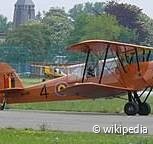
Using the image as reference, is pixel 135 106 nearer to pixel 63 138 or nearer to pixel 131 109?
pixel 131 109

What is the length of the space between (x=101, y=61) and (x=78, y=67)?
0.98m

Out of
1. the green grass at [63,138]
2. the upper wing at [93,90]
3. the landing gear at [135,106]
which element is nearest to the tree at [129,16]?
the upper wing at [93,90]

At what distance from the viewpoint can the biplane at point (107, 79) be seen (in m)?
25.4

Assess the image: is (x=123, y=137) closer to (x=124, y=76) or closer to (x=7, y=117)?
(x=7, y=117)

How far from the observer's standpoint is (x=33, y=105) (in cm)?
3102

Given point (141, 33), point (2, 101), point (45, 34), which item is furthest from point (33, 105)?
point (141, 33)

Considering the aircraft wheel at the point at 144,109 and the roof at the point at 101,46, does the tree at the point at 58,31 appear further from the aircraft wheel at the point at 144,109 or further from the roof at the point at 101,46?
the aircraft wheel at the point at 144,109

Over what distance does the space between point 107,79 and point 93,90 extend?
889 millimetres

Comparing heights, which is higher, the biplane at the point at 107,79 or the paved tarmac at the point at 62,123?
the biplane at the point at 107,79

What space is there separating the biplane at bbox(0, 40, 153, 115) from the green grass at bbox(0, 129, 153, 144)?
954 cm

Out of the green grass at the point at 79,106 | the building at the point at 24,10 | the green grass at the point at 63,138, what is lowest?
the green grass at the point at 79,106

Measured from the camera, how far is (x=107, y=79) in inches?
1036

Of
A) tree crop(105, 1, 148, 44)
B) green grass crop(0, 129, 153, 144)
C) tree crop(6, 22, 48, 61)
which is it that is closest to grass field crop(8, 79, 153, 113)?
green grass crop(0, 129, 153, 144)

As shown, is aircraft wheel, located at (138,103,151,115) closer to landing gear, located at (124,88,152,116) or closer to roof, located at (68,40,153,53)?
landing gear, located at (124,88,152,116)
